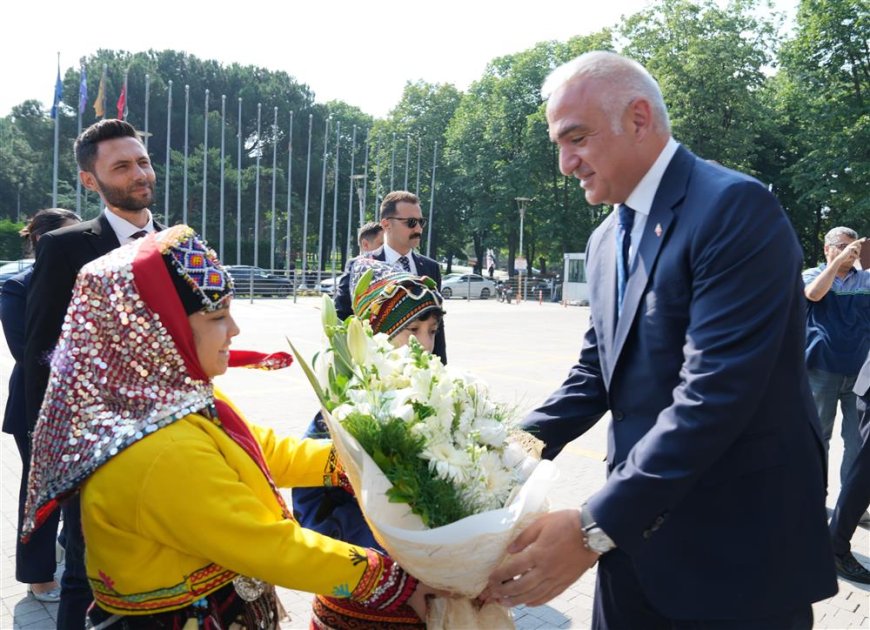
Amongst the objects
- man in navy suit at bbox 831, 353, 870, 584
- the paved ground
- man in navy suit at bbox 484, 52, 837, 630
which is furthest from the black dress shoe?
man in navy suit at bbox 484, 52, 837, 630

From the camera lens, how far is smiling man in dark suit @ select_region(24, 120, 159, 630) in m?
2.95

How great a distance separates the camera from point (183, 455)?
176 centimetres

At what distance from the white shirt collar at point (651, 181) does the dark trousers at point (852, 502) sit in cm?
335

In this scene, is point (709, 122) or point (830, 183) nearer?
point (830, 183)

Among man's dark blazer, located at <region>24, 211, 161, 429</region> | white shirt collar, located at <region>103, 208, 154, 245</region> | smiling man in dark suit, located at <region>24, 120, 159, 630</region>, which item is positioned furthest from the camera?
white shirt collar, located at <region>103, 208, 154, 245</region>

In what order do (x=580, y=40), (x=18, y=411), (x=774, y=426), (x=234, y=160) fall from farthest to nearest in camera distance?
(x=234, y=160) → (x=580, y=40) → (x=18, y=411) → (x=774, y=426)

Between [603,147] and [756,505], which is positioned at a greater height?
[603,147]

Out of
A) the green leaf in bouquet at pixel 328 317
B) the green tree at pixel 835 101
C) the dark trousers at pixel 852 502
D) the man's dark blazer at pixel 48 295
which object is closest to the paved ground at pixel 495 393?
the dark trousers at pixel 852 502

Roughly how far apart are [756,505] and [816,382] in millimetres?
4301

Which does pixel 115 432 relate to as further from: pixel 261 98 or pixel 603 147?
pixel 261 98

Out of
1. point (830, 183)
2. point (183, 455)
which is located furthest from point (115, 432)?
point (830, 183)

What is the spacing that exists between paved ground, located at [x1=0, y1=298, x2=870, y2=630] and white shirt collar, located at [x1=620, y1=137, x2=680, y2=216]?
0.73 meters

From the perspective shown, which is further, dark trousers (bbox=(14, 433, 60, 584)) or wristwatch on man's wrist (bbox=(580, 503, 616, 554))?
dark trousers (bbox=(14, 433, 60, 584))

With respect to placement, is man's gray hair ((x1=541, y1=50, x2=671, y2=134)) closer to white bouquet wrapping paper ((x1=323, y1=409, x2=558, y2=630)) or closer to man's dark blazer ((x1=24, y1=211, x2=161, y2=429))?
white bouquet wrapping paper ((x1=323, y1=409, x2=558, y2=630))
